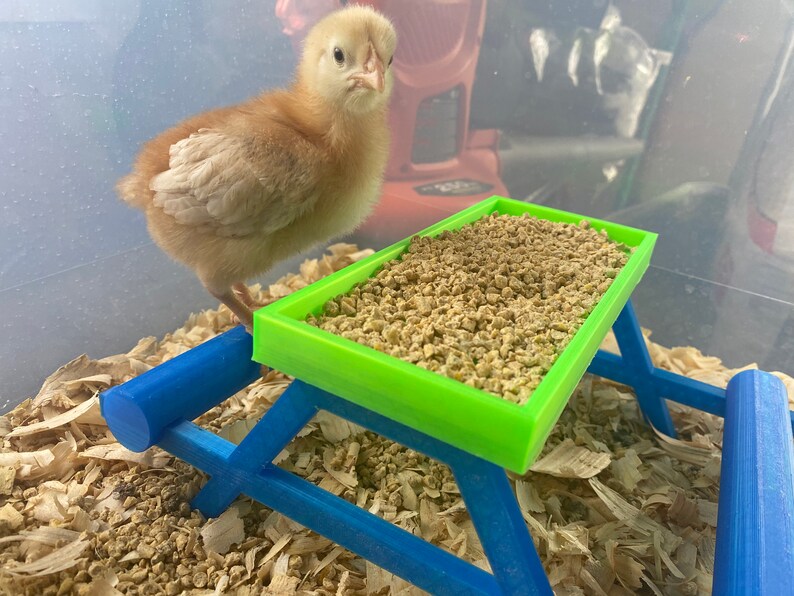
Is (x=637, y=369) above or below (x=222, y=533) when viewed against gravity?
above

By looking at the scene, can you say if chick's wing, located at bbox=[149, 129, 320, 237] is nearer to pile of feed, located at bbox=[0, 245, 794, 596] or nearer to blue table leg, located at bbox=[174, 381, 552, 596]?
blue table leg, located at bbox=[174, 381, 552, 596]

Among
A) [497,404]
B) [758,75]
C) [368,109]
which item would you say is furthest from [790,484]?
[758,75]

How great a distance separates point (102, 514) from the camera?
3.28 feet

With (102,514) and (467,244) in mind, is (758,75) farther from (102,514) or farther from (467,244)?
(102,514)

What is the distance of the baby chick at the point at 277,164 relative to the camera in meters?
0.90

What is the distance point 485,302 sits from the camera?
3.07 feet

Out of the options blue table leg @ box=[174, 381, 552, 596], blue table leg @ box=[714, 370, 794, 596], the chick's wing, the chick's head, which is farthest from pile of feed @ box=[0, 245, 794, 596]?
the chick's head

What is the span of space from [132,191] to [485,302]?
0.69 metres

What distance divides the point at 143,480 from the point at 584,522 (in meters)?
0.87

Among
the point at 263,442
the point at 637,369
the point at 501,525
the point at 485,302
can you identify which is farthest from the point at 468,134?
the point at 501,525

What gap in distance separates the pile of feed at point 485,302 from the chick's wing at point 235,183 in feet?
0.63

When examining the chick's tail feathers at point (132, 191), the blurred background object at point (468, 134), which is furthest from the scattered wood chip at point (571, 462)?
the chick's tail feathers at point (132, 191)

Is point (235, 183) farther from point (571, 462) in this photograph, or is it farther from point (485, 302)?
point (571, 462)

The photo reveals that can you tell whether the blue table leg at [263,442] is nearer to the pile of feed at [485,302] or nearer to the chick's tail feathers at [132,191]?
the pile of feed at [485,302]
